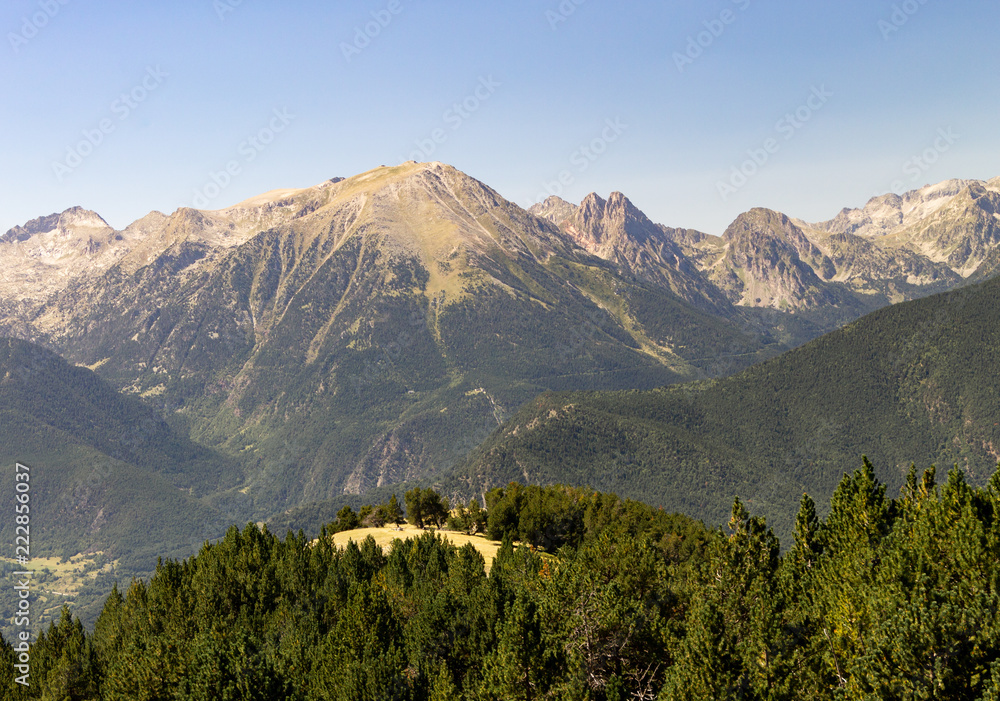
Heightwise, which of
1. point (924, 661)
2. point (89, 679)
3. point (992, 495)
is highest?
point (992, 495)

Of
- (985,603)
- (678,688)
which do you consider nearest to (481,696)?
(678,688)

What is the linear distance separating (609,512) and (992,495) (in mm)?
118059

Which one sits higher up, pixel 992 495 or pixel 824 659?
pixel 992 495

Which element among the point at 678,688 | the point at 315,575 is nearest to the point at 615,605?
the point at 678,688

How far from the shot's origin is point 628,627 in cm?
7294

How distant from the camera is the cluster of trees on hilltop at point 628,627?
59250 millimetres

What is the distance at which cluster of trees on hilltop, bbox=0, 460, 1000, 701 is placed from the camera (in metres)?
59.2

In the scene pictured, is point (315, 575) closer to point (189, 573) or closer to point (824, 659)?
point (189, 573)

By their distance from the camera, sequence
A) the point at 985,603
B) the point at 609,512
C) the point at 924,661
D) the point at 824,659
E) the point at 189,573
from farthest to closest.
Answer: the point at 609,512
the point at 189,573
the point at 824,659
the point at 985,603
the point at 924,661

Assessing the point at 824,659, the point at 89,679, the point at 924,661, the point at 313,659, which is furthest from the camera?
the point at 89,679

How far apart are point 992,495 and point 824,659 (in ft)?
98.0

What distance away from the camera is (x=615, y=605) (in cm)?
7338

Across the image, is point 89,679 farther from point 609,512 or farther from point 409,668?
point 609,512

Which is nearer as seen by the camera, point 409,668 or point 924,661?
point 924,661
